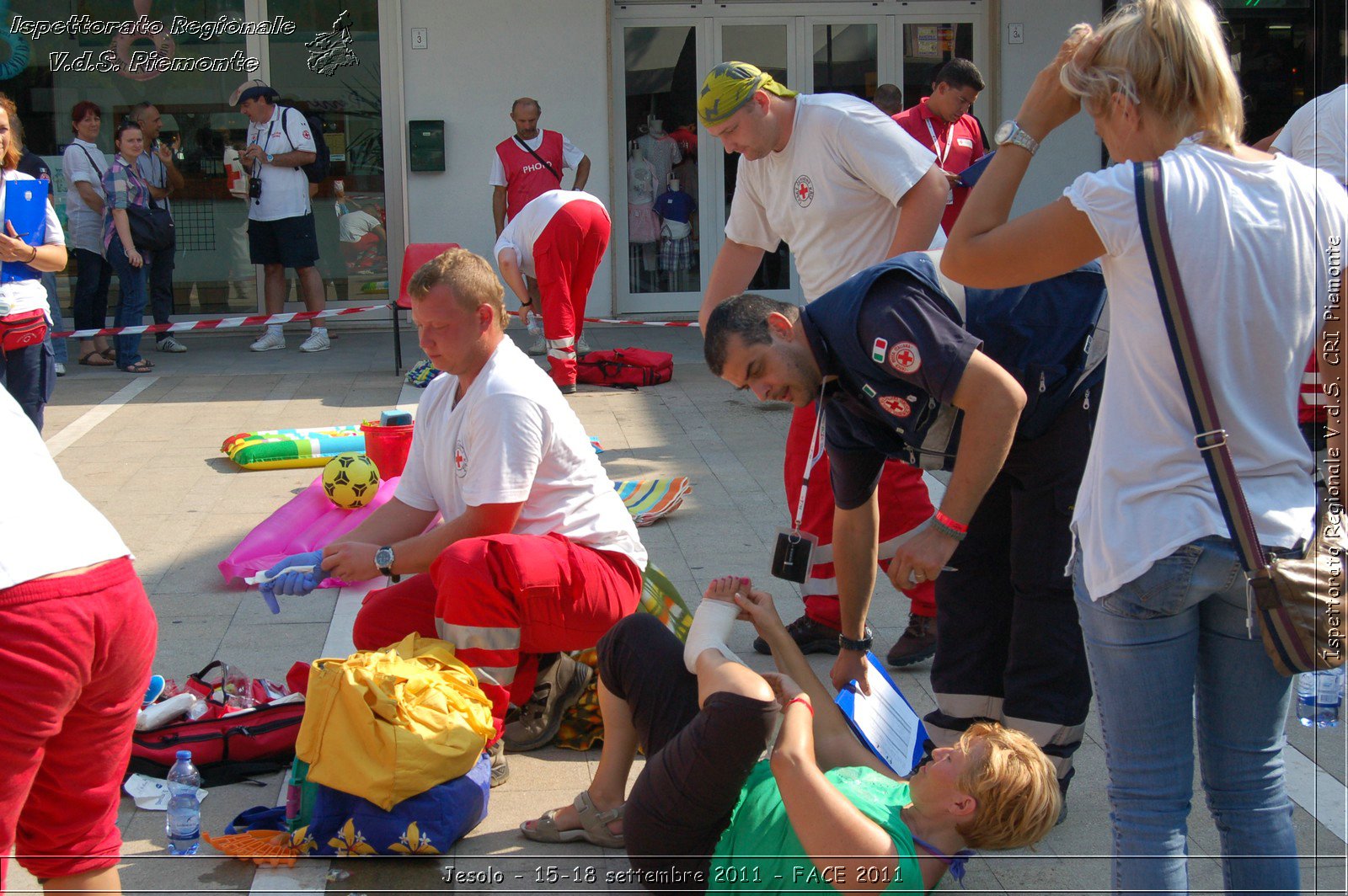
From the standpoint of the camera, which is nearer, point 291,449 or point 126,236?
point 291,449

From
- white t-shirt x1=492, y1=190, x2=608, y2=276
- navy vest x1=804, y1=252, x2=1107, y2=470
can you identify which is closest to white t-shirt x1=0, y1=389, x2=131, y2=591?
navy vest x1=804, y1=252, x2=1107, y2=470

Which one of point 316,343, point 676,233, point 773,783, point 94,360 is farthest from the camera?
point 676,233

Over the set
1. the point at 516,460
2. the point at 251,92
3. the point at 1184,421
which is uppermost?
the point at 251,92

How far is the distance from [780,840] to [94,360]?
9375 millimetres

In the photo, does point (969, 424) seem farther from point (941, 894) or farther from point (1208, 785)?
point (941, 894)

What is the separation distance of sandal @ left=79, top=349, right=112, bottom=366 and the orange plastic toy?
27.0 feet

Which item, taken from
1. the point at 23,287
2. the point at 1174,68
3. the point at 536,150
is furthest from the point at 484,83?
the point at 1174,68

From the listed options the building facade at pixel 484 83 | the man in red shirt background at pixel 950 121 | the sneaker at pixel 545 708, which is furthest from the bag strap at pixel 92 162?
the sneaker at pixel 545 708

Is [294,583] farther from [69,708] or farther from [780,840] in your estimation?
[780,840]

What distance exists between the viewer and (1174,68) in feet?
6.35

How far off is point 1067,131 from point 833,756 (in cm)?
1122

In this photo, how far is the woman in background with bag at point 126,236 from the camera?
9930 mm

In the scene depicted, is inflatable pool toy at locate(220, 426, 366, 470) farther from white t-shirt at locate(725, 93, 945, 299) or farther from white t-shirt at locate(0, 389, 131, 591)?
white t-shirt at locate(0, 389, 131, 591)

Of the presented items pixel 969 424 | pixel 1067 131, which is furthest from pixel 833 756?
pixel 1067 131
